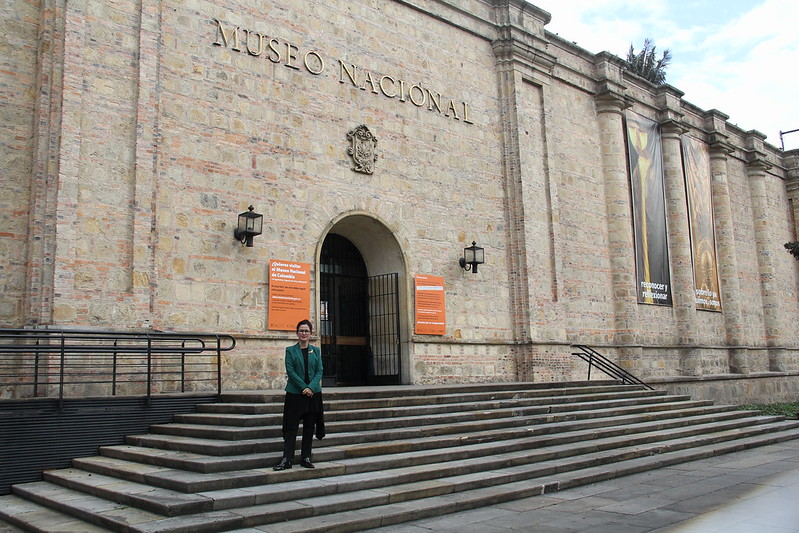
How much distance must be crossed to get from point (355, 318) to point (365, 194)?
271cm

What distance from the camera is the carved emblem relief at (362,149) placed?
1384cm

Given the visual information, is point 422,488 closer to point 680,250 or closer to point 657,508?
point 657,508

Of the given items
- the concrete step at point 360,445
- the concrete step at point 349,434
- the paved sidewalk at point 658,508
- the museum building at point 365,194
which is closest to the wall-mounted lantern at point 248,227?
the museum building at point 365,194

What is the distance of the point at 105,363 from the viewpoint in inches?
393

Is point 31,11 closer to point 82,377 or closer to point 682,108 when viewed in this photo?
point 82,377

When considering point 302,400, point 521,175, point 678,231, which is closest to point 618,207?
point 678,231

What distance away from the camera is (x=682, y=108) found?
919 inches

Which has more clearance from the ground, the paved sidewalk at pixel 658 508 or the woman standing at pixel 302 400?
the woman standing at pixel 302 400

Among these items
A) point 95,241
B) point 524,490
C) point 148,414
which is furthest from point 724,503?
point 95,241

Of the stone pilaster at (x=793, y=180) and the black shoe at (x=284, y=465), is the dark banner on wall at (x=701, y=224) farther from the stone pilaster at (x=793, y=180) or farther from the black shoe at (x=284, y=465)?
the black shoe at (x=284, y=465)

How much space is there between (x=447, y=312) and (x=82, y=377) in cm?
759

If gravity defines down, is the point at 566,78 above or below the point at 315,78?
above

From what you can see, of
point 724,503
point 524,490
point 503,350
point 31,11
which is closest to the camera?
point 724,503

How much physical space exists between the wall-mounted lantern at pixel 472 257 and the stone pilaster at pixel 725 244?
11.9 m
